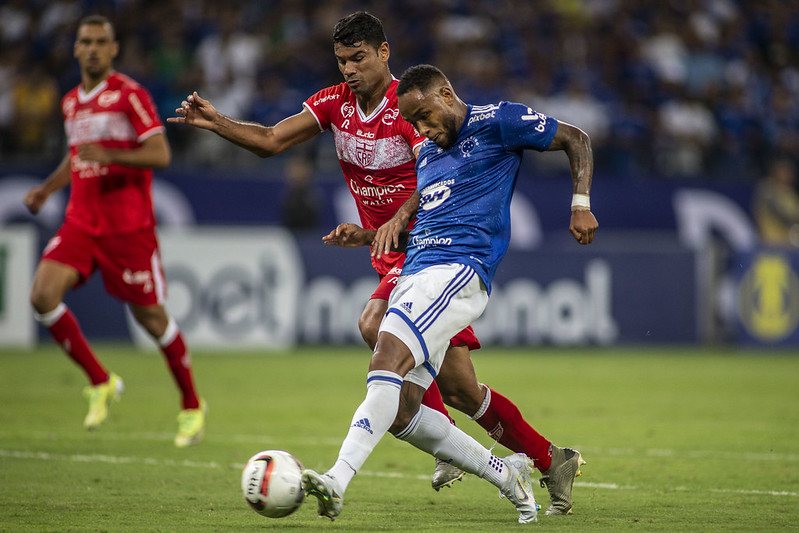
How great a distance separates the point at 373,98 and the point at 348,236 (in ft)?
2.97

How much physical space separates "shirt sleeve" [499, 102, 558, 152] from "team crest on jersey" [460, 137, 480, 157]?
139mm

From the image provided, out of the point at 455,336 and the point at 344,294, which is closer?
the point at 455,336

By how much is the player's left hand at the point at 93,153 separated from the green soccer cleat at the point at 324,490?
3.73 metres

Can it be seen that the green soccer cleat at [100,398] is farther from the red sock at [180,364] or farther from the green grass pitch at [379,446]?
the red sock at [180,364]

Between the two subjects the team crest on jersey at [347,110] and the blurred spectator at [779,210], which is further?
the blurred spectator at [779,210]

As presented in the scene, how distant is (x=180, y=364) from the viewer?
8.30m

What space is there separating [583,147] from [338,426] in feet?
14.0

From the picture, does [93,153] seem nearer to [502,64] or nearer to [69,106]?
[69,106]

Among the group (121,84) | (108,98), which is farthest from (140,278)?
(121,84)

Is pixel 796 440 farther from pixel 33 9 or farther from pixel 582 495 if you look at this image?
pixel 33 9

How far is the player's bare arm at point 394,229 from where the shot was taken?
17.6 ft

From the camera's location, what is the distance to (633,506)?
5734mm

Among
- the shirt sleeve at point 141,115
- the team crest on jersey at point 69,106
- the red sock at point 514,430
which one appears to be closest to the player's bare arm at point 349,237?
the red sock at point 514,430

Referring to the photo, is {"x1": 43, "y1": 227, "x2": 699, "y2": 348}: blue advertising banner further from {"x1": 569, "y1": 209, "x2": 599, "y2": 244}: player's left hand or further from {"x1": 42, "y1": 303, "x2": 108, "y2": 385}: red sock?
{"x1": 569, "y1": 209, "x2": 599, "y2": 244}: player's left hand
